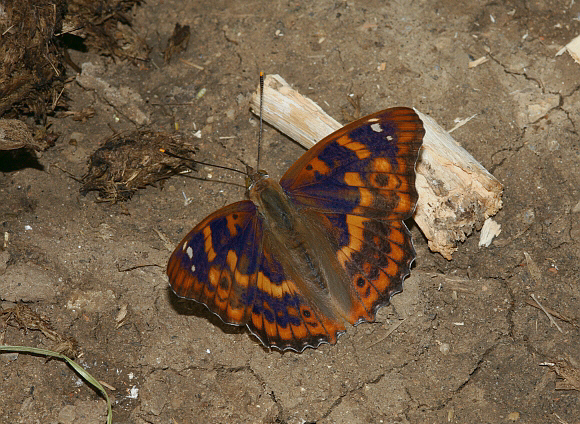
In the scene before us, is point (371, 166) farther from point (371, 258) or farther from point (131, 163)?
point (131, 163)

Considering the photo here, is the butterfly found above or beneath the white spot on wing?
beneath

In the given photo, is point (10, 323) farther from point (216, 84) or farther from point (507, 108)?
point (507, 108)

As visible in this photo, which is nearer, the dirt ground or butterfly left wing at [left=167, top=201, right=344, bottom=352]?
butterfly left wing at [left=167, top=201, right=344, bottom=352]

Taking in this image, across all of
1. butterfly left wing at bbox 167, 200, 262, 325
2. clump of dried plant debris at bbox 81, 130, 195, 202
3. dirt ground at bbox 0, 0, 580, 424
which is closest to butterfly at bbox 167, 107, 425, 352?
butterfly left wing at bbox 167, 200, 262, 325

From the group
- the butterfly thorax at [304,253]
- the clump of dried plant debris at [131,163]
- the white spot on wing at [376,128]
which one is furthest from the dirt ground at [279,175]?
the white spot on wing at [376,128]

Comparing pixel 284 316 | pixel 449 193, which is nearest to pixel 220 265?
pixel 284 316

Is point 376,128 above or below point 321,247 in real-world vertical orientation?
above

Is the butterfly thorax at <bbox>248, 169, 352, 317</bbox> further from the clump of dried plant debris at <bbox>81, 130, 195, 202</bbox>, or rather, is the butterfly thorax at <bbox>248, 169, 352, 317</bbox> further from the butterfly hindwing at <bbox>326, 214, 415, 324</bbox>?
the clump of dried plant debris at <bbox>81, 130, 195, 202</bbox>
